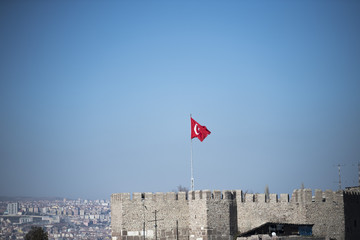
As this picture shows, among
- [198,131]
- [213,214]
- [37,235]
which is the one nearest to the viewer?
[213,214]

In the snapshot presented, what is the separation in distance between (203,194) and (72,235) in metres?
79.6

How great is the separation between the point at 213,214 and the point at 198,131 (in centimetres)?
646

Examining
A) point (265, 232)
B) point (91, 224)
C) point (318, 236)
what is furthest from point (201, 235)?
point (91, 224)

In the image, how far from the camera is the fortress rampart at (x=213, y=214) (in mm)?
40406

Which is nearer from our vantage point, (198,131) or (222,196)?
(222,196)

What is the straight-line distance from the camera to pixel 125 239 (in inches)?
1587

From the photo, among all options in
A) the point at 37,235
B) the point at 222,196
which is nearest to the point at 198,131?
the point at 222,196

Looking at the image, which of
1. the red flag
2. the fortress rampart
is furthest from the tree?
the red flag

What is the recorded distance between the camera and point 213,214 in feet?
133

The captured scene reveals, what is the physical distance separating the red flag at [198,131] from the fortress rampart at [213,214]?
462 cm

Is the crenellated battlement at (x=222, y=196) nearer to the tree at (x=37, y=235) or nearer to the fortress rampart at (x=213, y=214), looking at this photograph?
the fortress rampart at (x=213, y=214)

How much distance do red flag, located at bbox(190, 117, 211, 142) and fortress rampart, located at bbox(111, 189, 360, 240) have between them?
4622 mm

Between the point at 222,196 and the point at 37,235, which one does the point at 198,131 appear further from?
the point at 37,235

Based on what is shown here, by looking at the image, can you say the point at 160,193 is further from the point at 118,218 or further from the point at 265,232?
the point at 265,232
